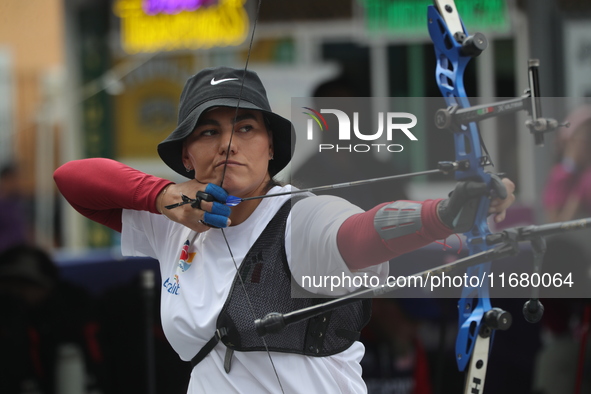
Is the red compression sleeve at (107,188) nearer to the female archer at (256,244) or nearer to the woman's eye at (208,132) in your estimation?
the female archer at (256,244)

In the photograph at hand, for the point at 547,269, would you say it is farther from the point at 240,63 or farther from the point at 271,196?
the point at 240,63

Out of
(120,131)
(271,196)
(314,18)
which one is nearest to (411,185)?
(271,196)

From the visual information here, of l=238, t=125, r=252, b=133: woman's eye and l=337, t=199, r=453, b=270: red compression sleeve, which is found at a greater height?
l=238, t=125, r=252, b=133: woman's eye

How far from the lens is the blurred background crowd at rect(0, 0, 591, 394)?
1816 mm

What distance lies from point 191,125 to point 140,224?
433 millimetres

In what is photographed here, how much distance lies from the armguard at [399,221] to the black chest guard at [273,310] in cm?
23

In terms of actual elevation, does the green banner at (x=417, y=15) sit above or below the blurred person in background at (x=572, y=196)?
above

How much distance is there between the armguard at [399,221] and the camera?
1698mm

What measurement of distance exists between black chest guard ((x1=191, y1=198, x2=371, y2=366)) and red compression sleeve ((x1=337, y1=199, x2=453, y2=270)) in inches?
5.9

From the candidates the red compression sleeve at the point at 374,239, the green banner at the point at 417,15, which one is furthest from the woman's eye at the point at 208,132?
the green banner at the point at 417,15

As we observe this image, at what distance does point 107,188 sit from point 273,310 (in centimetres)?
63

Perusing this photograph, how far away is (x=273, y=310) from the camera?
70.8 inches

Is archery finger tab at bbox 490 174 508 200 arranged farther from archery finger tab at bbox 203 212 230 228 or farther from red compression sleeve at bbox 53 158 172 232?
red compression sleeve at bbox 53 158 172 232

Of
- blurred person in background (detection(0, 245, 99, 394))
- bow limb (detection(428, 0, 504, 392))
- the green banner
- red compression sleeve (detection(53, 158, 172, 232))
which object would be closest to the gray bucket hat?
red compression sleeve (detection(53, 158, 172, 232))
